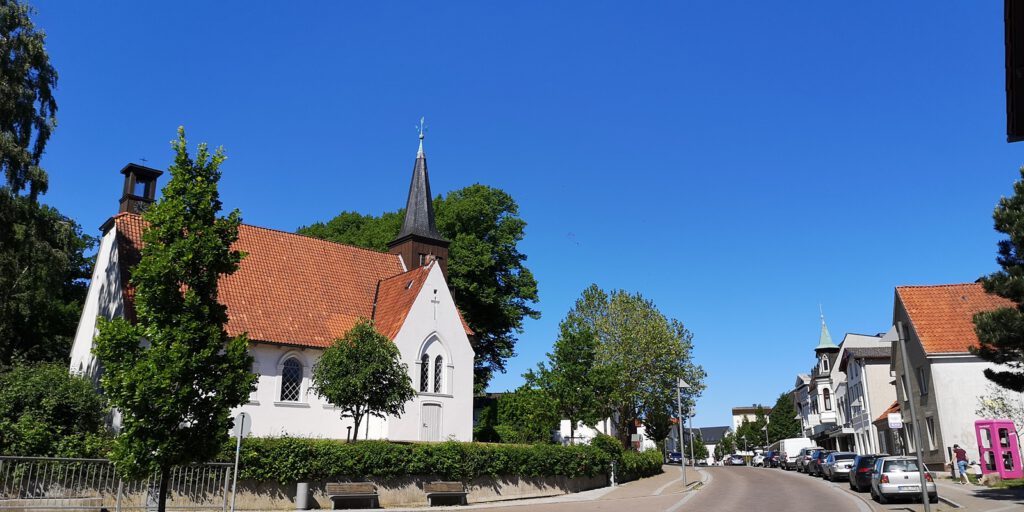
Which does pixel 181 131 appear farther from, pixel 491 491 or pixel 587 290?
pixel 587 290

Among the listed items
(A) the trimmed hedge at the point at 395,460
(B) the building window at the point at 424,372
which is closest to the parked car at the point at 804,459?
(A) the trimmed hedge at the point at 395,460

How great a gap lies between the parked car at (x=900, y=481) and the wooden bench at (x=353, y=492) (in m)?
15.6

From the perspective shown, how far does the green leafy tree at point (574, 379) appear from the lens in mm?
36031

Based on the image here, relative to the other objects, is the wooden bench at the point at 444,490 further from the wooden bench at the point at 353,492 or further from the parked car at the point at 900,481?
the parked car at the point at 900,481

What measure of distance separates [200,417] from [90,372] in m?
16.6

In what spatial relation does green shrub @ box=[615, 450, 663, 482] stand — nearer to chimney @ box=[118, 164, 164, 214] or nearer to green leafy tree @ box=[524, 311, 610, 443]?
green leafy tree @ box=[524, 311, 610, 443]

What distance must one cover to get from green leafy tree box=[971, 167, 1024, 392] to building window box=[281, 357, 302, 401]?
26288mm

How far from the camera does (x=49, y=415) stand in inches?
747

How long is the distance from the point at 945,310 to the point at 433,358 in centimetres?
2681

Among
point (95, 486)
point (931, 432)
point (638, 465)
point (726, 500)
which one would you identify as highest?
point (931, 432)

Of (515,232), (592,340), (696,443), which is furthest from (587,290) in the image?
(696,443)

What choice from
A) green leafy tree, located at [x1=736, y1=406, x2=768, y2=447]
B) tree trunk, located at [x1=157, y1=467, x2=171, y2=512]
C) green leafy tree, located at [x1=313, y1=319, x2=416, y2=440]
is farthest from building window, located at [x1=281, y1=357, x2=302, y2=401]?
green leafy tree, located at [x1=736, y1=406, x2=768, y2=447]

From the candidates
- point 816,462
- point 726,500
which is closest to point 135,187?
point 726,500

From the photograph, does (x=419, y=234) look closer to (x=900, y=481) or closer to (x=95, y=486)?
(x=95, y=486)
